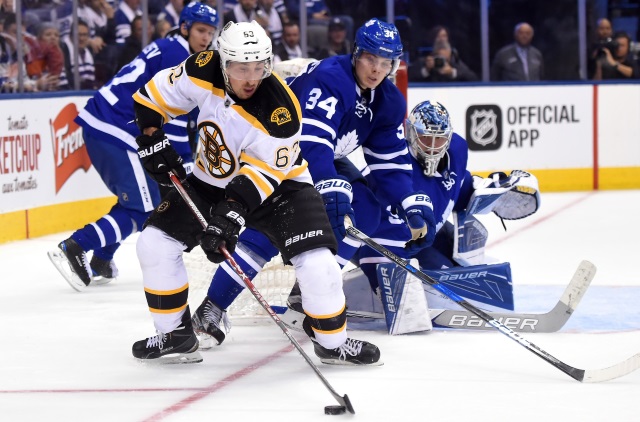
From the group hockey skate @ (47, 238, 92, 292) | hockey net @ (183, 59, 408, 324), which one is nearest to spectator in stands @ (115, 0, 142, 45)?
hockey skate @ (47, 238, 92, 292)

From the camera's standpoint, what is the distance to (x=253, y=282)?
14.3 ft

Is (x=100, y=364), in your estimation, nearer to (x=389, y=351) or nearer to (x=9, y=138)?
(x=389, y=351)

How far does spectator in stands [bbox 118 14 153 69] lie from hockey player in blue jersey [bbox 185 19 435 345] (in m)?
3.31

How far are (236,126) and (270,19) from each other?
483 centimetres

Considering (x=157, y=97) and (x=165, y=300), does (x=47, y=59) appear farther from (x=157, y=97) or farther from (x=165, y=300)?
(x=165, y=300)

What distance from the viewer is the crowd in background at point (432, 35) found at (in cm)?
734

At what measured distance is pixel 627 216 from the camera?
714 centimetres

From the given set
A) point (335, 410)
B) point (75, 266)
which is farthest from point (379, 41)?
point (75, 266)

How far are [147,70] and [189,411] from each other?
241 centimetres

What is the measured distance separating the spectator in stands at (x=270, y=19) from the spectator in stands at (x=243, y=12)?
54 millimetres

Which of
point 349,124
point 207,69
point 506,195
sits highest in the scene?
point 207,69

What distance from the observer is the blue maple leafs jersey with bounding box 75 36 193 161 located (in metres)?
5.10

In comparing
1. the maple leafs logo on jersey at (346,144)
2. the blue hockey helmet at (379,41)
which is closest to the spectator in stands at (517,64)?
the maple leafs logo on jersey at (346,144)

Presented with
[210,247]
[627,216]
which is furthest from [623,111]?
[210,247]
